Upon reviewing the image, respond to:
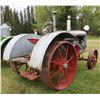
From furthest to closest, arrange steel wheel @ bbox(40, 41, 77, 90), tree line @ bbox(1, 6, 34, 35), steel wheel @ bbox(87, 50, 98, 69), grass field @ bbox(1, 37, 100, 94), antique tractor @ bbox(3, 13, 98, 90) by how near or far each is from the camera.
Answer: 1. tree line @ bbox(1, 6, 34, 35)
2. steel wheel @ bbox(87, 50, 98, 69)
3. grass field @ bbox(1, 37, 100, 94)
4. steel wheel @ bbox(40, 41, 77, 90)
5. antique tractor @ bbox(3, 13, 98, 90)

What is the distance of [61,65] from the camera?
401cm

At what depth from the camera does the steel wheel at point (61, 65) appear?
12.2ft

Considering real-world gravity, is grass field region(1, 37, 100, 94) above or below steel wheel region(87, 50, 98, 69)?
below

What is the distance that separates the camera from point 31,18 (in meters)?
10.5

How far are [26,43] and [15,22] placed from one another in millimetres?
5648

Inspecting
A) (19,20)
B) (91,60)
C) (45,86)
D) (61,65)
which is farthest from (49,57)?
(19,20)

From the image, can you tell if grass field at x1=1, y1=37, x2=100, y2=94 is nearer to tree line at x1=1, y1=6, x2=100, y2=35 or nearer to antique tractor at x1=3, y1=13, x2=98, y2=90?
antique tractor at x1=3, y1=13, x2=98, y2=90

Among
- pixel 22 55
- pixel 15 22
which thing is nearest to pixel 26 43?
pixel 22 55

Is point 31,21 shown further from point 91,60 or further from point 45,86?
point 45,86

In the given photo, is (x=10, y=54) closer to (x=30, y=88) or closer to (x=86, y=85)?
(x=30, y=88)

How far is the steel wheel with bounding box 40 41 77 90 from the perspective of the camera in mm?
3733

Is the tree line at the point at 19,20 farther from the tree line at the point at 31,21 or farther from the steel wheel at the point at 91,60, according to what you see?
the steel wheel at the point at 91,60

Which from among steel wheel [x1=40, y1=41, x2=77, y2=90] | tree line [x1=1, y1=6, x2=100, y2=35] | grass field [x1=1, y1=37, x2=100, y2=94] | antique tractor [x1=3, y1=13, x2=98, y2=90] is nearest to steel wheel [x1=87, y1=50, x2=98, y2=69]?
antique tractor [x1=3, y1=13, x2=98, y2=90]

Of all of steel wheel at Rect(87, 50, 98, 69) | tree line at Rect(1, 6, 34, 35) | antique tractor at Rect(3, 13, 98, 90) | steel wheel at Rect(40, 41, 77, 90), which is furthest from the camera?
tree line at Rect(1, 6, 34, 35)
